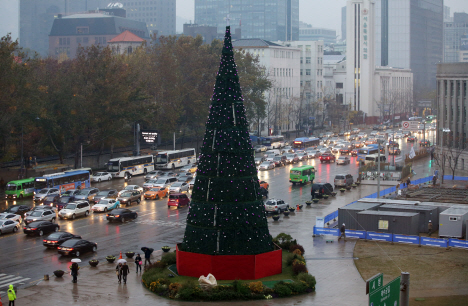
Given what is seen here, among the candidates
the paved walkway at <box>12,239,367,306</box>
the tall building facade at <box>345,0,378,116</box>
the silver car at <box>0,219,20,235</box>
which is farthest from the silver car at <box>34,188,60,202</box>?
the tall building facade at <box>345,0,378,116</box>

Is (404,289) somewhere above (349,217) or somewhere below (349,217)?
above

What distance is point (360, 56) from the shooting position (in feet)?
579

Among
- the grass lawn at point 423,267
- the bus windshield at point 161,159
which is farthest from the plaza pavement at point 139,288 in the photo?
the bus windshield at point 161,159

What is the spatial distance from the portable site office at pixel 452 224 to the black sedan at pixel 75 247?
23.5 meters

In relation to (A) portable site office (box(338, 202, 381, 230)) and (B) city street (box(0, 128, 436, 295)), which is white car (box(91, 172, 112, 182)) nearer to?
(B) city street (box(0, 128, 436, 295))

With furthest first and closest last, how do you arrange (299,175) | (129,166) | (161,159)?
(161,159), (129,166), (299,175)

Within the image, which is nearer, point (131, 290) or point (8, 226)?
point (131, 290)

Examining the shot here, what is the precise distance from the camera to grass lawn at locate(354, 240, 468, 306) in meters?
28.9

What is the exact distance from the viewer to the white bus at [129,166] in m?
74.9

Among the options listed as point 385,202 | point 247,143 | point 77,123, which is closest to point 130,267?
point 247,143

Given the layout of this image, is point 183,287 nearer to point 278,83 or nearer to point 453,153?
point 453,153

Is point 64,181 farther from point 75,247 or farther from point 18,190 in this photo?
point 75,247

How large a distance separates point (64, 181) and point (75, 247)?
28.1 metres

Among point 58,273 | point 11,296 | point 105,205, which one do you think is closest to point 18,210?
point 105,205
